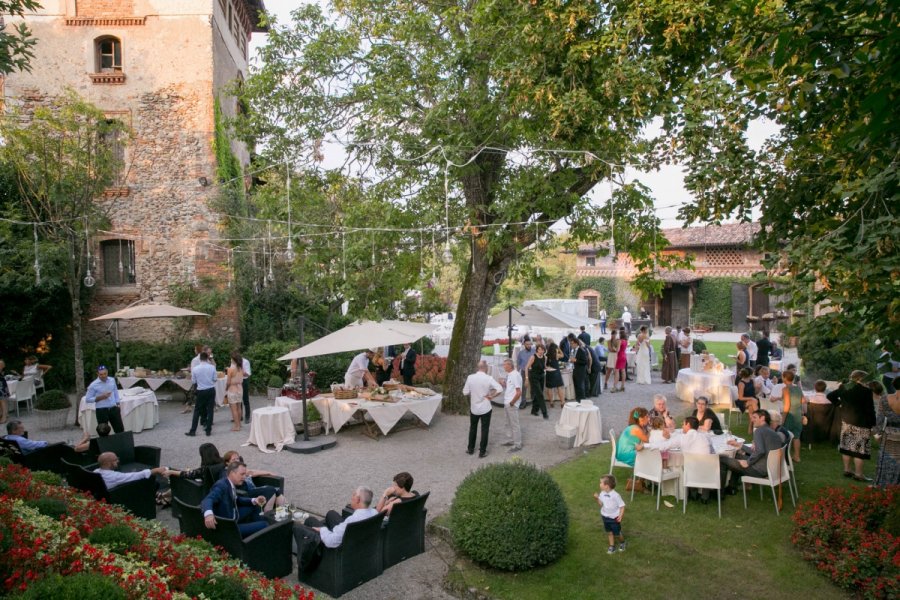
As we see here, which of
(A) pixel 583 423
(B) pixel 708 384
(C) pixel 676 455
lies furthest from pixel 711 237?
(C) pixel 676 455

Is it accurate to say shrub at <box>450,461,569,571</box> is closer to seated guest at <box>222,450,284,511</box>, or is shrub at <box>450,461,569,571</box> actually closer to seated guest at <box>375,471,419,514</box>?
seated guest at <box>375,471,419,514</box>

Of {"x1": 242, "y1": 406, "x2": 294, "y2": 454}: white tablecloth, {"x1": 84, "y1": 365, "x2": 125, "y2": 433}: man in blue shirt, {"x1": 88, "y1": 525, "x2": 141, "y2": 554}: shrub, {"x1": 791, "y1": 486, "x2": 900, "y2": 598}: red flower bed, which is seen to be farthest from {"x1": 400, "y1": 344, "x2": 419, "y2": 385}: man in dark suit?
{"x1": 88, "y1": 525, "x2": 141, "y2": 554}: shrub

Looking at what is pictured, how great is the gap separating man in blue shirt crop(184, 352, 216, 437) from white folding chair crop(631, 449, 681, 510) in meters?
7.83

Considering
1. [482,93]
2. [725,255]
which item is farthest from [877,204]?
[725,255]

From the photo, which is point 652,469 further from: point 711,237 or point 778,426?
point 711,237

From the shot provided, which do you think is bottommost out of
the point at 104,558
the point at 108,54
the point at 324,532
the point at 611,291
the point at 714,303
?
the point at 324,532

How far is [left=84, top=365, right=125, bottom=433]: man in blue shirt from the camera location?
35.1 ft

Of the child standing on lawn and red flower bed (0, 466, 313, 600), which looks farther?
the child standing on lawn

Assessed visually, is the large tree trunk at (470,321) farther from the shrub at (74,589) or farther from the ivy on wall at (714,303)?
the ivy on wall at (714,303)

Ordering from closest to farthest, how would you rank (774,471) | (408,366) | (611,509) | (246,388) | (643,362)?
(611,509) → (774,471) → (246,388) → (408,366) → (643,362)

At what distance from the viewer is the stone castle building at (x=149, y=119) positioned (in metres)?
17.9

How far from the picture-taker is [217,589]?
13.1 feet

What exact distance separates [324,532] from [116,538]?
1.87m

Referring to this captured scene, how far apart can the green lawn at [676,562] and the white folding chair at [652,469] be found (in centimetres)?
38
